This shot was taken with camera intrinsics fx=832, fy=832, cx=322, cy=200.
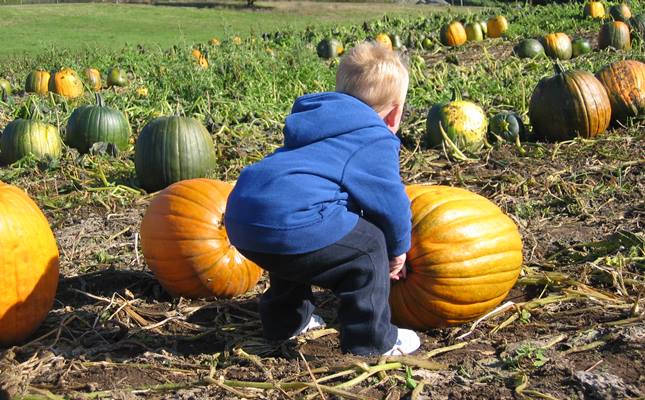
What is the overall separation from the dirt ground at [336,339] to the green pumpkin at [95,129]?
2.53m

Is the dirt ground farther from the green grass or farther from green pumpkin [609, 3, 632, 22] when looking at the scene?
the green grass

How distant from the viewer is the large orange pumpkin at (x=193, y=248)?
173 inches

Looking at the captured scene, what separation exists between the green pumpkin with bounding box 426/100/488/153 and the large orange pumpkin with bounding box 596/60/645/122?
126cm

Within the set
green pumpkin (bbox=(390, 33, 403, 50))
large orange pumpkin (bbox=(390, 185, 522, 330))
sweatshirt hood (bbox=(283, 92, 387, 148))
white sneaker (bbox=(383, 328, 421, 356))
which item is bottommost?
green pumpkin (bbox=(390, 33, 403, 50))

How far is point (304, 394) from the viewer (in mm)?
3234

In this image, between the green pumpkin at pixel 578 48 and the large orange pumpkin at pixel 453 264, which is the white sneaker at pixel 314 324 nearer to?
the large orange pumpkin at pixel 453 264

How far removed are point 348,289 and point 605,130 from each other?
16.2 feet

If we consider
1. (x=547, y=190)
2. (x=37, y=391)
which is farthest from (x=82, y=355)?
(x=547, y=190)

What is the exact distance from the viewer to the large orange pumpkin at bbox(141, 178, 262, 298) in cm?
438


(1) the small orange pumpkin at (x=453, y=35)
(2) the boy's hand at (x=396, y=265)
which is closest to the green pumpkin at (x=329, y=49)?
(1) the small orange pumpkin at (x=453, y=35)

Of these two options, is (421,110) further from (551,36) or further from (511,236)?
(511,236)

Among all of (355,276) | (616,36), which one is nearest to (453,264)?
(355,276)

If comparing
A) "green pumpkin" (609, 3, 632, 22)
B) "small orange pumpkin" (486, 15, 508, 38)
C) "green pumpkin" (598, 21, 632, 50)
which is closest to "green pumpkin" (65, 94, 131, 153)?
"green pumpkin" (598, 21, 632, 50)

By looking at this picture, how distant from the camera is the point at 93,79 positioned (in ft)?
45.4
